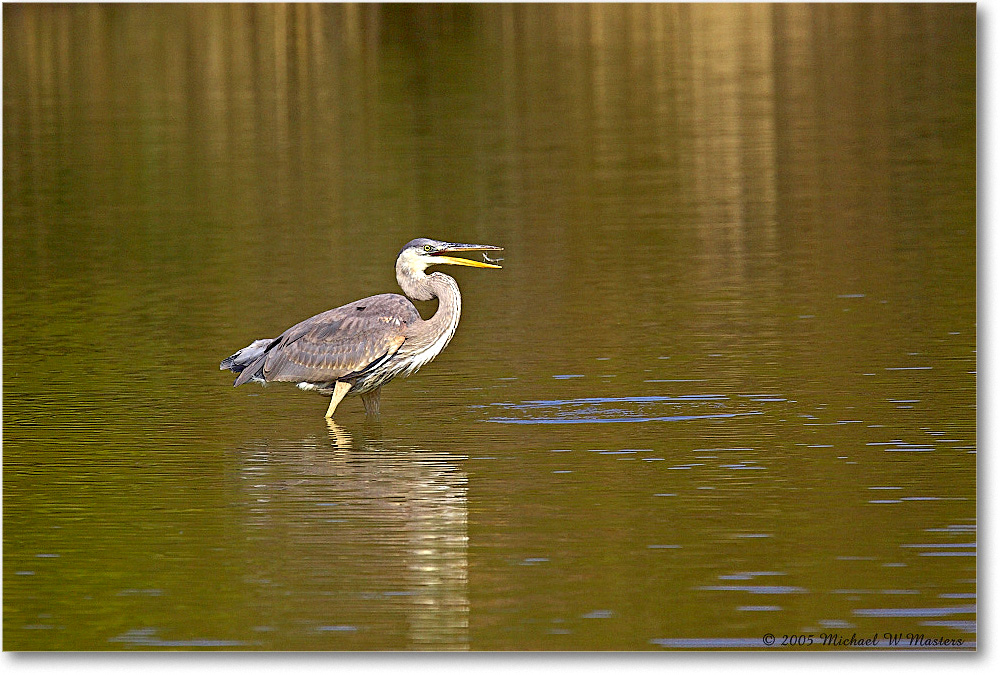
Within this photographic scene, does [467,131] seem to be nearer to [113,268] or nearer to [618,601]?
[113,268]

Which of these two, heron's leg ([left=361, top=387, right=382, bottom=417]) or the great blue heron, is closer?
the great blue heron

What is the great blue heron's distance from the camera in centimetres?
1220

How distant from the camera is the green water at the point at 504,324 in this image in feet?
29.4

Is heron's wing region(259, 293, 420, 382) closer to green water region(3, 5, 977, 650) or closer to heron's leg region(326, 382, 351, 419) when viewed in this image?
heron's leg region(326, 382, 351, 419)

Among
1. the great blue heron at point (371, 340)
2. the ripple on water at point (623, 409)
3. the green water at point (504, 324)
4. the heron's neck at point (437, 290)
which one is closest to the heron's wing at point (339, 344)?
the great blue heron at point (371, 340)

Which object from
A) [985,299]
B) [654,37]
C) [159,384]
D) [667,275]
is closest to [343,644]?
[985,299]

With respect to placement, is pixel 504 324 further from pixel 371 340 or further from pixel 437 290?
pixel 371 340

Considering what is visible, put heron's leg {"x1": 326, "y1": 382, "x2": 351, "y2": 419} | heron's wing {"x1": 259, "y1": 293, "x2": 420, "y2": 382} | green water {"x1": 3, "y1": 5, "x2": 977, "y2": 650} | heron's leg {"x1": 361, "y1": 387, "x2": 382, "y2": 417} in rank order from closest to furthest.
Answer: green water {"x1": 3, "y1": 5, "x2": 977, "y2": 650} < heron's wing {"x1": 259, "y1": 293, "x2": 420, "y2": 382} < heron's leg {"x1": 326, "y1": 382, "x2": 351, "y2": 419} < heron's leg {"x1": 361, "y1": 387, "x2": 382, "y2": 417}

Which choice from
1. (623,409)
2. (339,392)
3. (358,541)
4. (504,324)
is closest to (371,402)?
(339,392)

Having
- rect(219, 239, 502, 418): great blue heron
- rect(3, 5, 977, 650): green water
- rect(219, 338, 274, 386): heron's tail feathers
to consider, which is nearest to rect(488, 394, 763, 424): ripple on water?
rect(3, 5, 977, 650): green water

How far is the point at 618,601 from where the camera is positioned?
8648 millimetres

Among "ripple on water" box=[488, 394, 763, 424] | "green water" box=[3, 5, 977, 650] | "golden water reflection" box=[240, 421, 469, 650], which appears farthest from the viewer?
"ripple on water" box=[488, 394, 763, 424]

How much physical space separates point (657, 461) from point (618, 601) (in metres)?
2.32

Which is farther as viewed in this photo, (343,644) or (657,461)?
(657,461)
